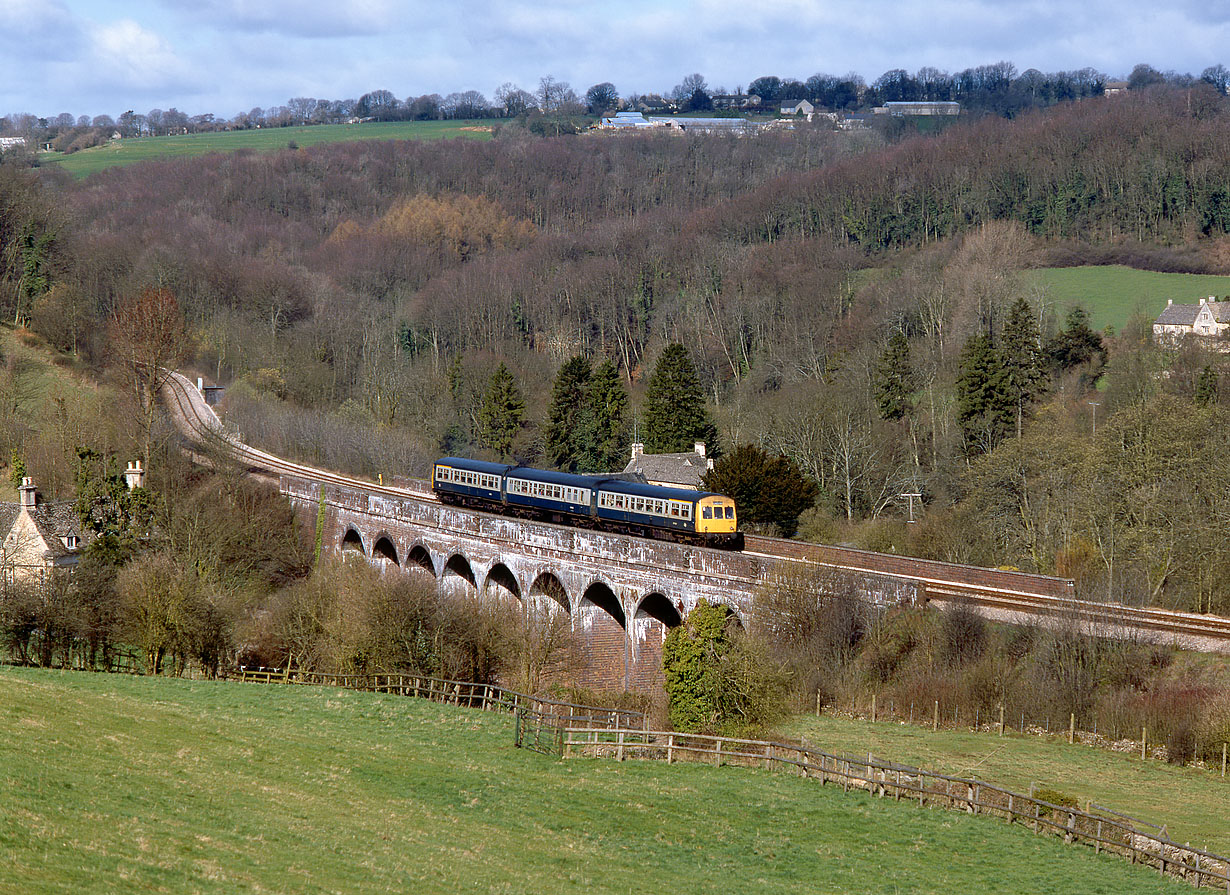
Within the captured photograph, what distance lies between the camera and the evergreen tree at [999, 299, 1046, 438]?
70000 millimetres

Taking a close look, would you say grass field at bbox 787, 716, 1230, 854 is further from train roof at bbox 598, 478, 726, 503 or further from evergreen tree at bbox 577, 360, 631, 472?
evergreen tree at bbox 577, 360, 631, 472

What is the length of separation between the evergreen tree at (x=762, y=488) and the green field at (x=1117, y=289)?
105ft

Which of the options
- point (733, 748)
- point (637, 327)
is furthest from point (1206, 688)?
point (637, 327)

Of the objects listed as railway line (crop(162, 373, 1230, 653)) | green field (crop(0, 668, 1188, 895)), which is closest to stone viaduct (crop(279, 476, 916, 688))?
railway line (crop(162, 373, 1230, 653))

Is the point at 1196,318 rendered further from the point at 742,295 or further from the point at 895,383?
the point at 742,295

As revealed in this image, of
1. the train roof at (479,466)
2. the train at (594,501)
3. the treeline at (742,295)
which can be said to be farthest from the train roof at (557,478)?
the treeline at (742,295)

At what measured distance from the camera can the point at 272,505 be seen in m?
65.1

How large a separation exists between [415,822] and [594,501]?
28.3m

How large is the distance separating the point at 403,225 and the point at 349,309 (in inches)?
1404

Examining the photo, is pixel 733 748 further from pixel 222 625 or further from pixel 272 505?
pixel 272 505

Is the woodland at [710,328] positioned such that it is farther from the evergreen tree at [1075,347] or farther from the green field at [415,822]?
the green field at [415,822]

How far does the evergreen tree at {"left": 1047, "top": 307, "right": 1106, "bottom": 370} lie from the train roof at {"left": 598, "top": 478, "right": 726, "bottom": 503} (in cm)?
3673

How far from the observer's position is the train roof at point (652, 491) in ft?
150

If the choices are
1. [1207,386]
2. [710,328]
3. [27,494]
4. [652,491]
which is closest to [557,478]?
[652,491]
